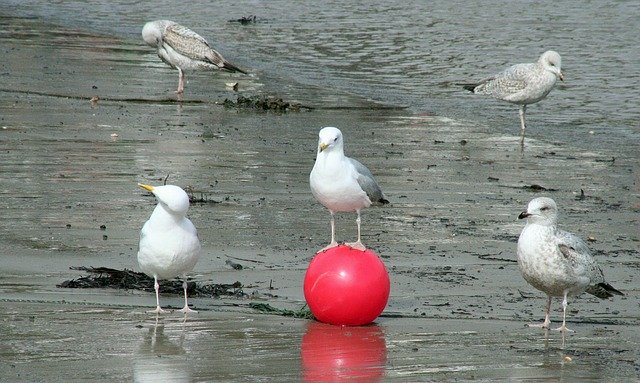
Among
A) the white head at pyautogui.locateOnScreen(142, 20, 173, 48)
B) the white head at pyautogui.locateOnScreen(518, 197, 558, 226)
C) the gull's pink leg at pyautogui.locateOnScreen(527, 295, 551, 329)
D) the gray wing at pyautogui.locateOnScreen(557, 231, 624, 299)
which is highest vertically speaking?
the white head at pyautogui.locateOnScreen(142, 20, 173, 48)

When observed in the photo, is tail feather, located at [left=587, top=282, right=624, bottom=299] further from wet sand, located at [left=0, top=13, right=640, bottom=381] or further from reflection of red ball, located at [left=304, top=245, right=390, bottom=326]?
reflection of red ball, located at [left=304, top=245, right=390, bottom=326]

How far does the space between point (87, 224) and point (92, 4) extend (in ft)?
65.9

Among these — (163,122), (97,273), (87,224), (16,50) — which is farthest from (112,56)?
(97,273)

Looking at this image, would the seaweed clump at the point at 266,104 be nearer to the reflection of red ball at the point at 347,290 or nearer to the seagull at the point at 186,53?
the seagull at the point at 186,53

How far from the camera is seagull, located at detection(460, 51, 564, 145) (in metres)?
16.2

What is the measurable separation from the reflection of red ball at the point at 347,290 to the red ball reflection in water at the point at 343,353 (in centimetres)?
8

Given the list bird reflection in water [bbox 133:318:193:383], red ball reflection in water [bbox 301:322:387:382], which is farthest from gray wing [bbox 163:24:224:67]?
bird reflection in water [bbox 133:318:193:383]

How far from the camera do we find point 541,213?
26.9ft

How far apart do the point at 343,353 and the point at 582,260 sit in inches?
75.9

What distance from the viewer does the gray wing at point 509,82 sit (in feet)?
53.7

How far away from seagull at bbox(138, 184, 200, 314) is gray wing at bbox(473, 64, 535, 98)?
9221 mm

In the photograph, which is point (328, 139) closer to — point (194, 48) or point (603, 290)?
point (603, 290)

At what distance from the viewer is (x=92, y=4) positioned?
1142 inches

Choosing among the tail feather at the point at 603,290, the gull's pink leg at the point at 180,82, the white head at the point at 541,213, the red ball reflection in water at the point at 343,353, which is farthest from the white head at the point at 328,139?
the gull's pink leg at the point at 180,82
